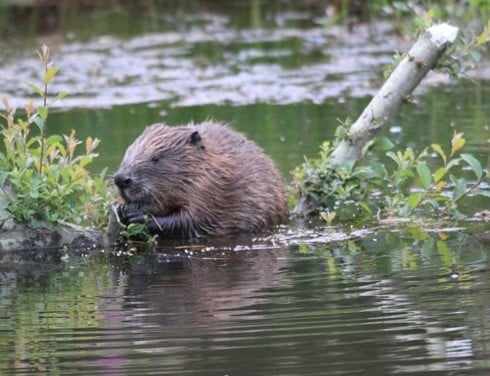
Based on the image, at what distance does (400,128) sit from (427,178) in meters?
3.23

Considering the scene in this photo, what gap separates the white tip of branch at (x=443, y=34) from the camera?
761 centimetres

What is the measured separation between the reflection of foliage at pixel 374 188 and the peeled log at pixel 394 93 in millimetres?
121

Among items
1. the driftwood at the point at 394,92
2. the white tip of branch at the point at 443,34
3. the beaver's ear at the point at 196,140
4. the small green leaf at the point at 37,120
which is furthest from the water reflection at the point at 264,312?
the white tip of branch at the point at 443,34

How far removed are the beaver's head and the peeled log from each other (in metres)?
0.84

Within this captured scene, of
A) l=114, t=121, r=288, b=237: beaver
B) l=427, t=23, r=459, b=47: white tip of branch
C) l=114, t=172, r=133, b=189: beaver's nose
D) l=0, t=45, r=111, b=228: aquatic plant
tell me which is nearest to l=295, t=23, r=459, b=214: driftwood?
l=427, t=23, r=459, b=47: white tip of branch

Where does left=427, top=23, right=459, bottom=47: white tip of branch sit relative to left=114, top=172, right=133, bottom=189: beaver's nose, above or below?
above

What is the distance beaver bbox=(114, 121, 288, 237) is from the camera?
7258 mm

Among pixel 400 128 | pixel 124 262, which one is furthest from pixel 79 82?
pixel 124 262

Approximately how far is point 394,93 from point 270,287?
7.74 feet

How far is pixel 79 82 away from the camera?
1341cm

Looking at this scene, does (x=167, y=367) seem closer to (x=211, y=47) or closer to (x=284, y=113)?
(x=284, y=113)

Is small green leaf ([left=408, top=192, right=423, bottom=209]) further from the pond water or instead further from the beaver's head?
the beaver's head

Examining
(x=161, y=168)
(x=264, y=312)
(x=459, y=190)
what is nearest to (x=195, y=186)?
(x=161, y=168)

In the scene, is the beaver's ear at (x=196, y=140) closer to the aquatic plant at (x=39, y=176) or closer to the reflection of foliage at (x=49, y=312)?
the aquatic plant at (x=39, y=176)
